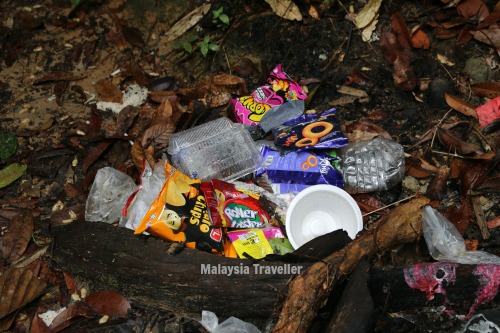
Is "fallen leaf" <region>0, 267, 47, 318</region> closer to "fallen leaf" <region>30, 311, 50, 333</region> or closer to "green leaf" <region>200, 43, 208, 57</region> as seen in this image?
"fallen leaf" <region>30, 311, 50, 333</region>

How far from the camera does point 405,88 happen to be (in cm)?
323

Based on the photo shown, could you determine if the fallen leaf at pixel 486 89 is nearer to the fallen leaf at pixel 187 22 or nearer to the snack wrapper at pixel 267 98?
the snack wrapper at pixel 267 98

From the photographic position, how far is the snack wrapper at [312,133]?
2919 millimetres

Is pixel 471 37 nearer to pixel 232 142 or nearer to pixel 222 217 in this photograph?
pixel 232 142

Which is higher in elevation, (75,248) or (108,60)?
(108,60)

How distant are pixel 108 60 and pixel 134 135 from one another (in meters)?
0.76

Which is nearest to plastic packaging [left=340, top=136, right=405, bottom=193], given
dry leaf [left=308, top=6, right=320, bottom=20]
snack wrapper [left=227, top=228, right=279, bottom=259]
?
snack wrapper [left=227, top=228, right=279, bottom=259]

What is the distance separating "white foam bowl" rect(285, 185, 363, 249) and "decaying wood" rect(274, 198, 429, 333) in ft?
0.97

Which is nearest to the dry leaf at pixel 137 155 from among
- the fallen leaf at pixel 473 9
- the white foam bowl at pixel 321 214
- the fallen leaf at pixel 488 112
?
the white foam bowl at pixel 321 214

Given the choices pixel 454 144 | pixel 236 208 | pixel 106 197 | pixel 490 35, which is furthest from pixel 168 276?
pixel 490 35

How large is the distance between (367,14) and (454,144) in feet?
3.43

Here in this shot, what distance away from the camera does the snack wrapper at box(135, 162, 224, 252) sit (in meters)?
2.53

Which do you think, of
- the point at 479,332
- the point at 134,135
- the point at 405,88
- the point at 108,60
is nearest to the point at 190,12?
the point at 108,60

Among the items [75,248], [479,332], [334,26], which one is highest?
[334,26]
